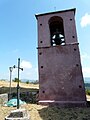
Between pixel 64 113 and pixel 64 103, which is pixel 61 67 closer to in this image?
pixel 64 103

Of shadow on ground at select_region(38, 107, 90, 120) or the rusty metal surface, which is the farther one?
the rusty metal surface

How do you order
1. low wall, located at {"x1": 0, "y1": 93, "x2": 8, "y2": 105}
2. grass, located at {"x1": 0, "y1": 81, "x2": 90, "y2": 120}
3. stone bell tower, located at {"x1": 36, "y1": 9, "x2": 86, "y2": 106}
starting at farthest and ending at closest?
low wall, located at {"x1": 0, "y1": 93, "x2": 8, "y2": 105}
stone bell tower, located at {"x1": 36, "y1": 9, "x2": 86, "y2": 106}
grass, located at {"x1": 0, "y1": 81, "x2": 90, "y2": 120}

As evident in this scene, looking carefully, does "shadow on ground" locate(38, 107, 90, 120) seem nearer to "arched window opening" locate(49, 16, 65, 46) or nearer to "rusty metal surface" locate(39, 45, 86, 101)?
"rusty metal surface" locate(39, 45, 86, 101)

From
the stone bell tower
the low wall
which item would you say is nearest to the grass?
the stone bell tower

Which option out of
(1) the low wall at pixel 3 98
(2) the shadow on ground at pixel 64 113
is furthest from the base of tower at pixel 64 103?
(1) the low wall at pixel 3 98

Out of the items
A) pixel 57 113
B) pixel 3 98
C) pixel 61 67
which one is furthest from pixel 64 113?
pixel 3 98

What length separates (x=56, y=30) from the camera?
54.0 ft

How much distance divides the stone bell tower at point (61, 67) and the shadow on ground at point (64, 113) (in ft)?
3.61

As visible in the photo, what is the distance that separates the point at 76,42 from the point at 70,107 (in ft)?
17.3

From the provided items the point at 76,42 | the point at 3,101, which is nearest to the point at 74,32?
the point at 76,42

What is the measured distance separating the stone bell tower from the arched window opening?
10 centimetres

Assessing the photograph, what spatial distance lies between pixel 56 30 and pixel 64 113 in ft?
26.8

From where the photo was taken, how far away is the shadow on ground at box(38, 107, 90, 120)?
10.4 meters

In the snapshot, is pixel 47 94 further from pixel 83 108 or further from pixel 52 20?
pixel 52 20
